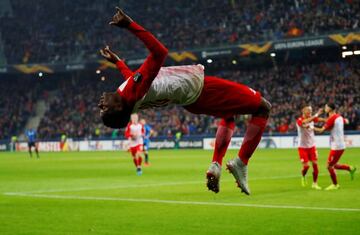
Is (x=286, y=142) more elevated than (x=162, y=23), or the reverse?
(x=162, y=23)

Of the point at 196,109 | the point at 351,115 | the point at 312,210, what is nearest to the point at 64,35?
the point at 351,115

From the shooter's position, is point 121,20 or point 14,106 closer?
point 121,20

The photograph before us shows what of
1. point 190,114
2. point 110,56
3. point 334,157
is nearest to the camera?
point 110,56

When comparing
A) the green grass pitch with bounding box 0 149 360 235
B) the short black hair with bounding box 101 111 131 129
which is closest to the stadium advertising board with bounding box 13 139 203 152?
the green grass pitch with bounding box 0 149 360 235

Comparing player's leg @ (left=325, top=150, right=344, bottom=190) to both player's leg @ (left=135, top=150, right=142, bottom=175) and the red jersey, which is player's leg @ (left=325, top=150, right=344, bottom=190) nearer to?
the red jersey

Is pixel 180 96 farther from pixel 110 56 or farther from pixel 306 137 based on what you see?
pixel 306 137

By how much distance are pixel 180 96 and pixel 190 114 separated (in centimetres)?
5071

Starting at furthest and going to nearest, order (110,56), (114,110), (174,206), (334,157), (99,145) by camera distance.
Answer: (99,145)
(334,157)
(174,206)
(110,56)
(114,110)

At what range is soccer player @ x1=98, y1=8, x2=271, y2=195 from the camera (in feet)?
25.2

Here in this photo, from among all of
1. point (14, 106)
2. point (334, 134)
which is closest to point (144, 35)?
point (334, 134)

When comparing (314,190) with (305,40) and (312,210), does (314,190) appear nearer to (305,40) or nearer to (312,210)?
(312,210)

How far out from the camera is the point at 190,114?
2311 inches

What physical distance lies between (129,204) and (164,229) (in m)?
4.31

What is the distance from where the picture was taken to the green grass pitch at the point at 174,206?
11711mm
